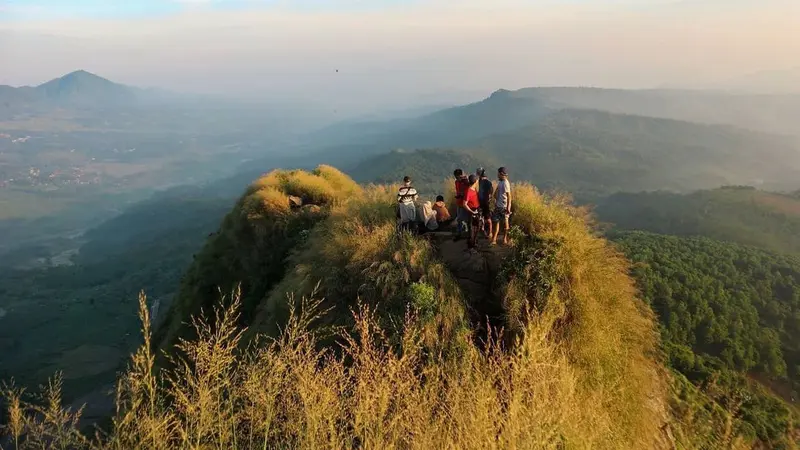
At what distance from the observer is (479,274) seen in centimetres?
1086

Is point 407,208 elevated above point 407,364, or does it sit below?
above

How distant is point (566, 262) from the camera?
374 inches

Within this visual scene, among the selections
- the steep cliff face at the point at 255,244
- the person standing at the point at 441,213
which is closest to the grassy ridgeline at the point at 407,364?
the steep cliff face at the point at 255,244

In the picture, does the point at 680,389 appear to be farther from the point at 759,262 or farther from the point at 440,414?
the point at 759,262

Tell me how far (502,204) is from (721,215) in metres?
142

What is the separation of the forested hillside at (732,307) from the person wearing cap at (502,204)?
24566 millimetres

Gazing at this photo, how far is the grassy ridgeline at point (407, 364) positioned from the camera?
4.11 metres

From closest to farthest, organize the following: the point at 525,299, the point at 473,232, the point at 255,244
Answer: the point at 525,299, the point at 473,232, the point at 255,244

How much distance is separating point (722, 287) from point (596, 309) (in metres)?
61.0

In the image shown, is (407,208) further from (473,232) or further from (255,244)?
(255,244)

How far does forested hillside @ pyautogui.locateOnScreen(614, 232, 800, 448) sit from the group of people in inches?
969

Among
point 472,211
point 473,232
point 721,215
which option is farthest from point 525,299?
point 721,215

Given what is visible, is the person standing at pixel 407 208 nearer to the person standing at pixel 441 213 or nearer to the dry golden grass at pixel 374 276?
the dry golden grass at pixel 374 276

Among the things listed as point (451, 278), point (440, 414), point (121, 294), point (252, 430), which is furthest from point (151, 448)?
point (121, 294)
